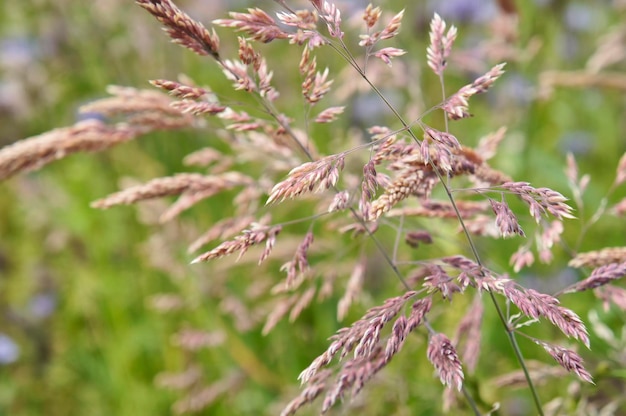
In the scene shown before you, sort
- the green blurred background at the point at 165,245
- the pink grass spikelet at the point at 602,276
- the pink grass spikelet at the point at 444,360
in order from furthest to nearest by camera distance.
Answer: the green blurred background at the point at 165,245
the pink grass spikelet at the point at 602,276
the pink grass spikelet at the point at 444,360

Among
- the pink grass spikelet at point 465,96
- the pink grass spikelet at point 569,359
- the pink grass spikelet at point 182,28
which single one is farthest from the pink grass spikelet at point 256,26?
the pink grass spikelet at point 569,359

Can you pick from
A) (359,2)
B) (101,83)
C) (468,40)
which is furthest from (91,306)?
(468,40)

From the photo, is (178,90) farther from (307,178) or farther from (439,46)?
(439,46)

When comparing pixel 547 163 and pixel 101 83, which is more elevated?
pixel 101 83

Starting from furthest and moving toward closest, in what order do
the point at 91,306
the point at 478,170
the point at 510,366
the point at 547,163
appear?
the point at 91,306 → the point at 547,163 → the point at 510,366 → the point at 478,170

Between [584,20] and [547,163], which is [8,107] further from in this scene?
[584,20]

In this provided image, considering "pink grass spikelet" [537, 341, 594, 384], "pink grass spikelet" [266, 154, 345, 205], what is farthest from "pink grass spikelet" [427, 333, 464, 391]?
"pink grass spikelet" [266, 154, 345, 205]

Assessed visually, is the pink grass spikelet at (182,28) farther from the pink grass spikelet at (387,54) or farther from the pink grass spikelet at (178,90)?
the pink grass spikelet at (387,54)
